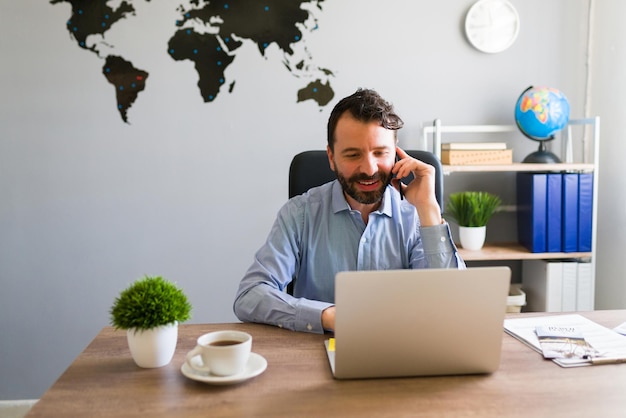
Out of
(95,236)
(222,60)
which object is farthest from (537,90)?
(95,236)

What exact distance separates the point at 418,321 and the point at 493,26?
2015 millimetres

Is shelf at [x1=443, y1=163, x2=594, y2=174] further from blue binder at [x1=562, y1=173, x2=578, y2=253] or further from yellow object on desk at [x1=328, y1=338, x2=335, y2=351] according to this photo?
yellow object on desk at [x1=328, y1=338, x2=335, y2=351]

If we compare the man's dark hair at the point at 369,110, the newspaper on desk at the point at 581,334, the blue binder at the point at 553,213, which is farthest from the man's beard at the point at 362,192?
the blue binder at the point at 553,213

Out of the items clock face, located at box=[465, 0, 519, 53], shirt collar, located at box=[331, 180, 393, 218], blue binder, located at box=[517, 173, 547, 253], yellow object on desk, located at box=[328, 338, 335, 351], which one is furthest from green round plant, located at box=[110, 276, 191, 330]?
clock face, located at box=[465, 0, 519, 53]

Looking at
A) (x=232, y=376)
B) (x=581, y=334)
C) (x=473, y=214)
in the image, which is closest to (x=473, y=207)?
(x=473, y=214)

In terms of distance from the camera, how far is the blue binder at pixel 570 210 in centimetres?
248

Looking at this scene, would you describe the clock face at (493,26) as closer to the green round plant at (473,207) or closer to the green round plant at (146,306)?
the green round plant at (473,207)

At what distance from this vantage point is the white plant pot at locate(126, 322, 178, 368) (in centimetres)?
111

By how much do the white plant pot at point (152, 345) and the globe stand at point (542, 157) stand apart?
1880 millimetres

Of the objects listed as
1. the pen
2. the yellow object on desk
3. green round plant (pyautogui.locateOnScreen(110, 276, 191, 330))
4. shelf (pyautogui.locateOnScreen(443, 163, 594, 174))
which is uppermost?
shelf (pyautogui.locateOnScreen(443, 163, 594, 174))

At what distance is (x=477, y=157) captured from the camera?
251 cm

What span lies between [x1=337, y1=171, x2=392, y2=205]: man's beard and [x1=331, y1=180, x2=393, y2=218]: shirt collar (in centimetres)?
3

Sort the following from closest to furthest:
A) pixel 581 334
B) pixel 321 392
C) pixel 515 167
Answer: pixel 321 392
pixel 581 334
pixel 515 167

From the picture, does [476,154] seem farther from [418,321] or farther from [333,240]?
[418,321]
